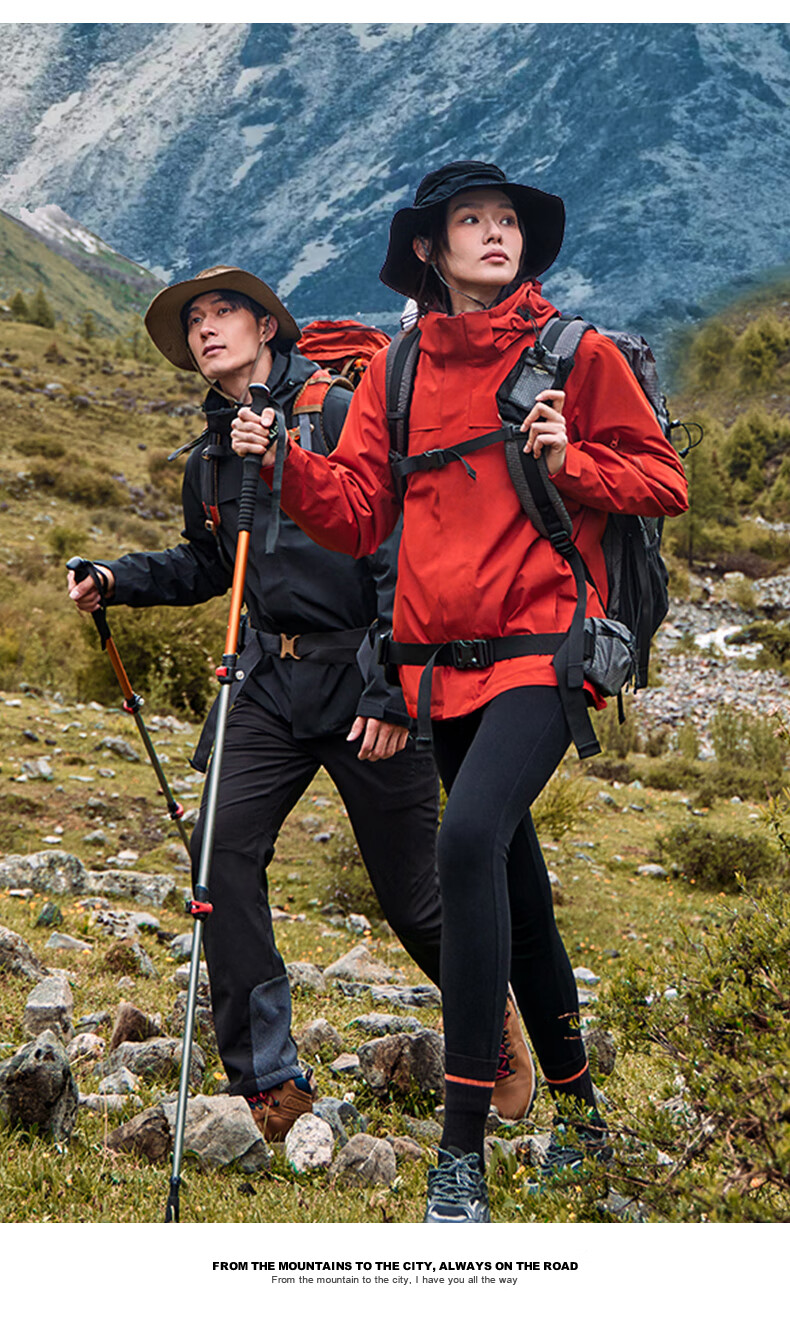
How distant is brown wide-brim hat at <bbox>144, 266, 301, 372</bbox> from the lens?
174 inches

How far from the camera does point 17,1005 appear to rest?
212 inches

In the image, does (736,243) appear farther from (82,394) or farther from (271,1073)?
(271,1073)

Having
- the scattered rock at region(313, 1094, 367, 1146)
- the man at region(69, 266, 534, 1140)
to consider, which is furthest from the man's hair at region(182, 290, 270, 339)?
the scattered rock at region(313, 1094, 367, 1146)

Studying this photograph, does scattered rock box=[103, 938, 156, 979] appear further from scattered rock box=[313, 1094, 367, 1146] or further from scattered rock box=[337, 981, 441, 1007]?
scattered rock box=[313, 1094, 367, 1146]

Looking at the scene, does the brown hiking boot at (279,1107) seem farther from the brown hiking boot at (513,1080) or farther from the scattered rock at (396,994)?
the scattered rock at (396,994)

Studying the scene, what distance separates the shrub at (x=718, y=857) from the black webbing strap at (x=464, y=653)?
10.0 meters

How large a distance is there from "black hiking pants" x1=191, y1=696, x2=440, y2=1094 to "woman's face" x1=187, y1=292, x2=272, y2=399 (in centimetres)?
125

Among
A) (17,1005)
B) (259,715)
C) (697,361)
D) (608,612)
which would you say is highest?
(608,612)

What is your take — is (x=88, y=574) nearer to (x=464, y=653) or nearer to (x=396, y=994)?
(x=464, y=653)

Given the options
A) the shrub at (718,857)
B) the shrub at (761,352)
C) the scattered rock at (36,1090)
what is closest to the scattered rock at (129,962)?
the scattered rock at (36,1090)

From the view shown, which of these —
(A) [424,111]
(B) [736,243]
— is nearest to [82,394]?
(A) [424,111]

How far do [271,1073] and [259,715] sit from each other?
128 centimetres

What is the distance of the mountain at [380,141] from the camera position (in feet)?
48.7

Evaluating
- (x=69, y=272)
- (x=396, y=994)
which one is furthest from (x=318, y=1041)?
(x=69, y=272)
